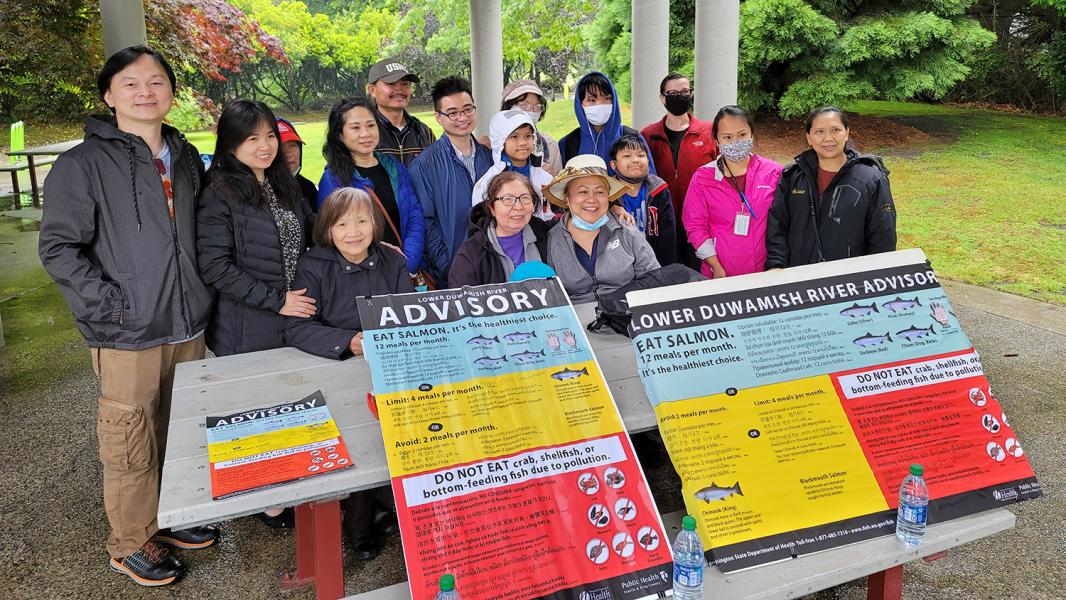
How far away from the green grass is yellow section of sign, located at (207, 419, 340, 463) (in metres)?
7.66

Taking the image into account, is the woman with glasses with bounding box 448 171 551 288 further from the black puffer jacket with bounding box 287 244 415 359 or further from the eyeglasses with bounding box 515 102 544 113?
the eyeglasses with bounding box 515 102 544 113

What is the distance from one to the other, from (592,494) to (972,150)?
14431mm

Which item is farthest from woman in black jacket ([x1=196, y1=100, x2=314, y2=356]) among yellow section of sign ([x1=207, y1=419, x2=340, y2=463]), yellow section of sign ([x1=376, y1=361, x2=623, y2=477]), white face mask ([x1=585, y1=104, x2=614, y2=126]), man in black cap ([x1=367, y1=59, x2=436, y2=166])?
white face mask ([x1=585, y1=104, x2=614, y2=126])

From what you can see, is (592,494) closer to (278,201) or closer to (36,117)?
(278,201)

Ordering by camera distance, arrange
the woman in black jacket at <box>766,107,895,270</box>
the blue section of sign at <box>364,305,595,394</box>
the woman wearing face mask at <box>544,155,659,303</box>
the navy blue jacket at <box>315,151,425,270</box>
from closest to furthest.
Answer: the blue section of sign at <box>364,305,595,394</box> < the woman wearing face mask at <box>544,155,659,303</box> < the woman in black jacket at <box>766,107,895,270</box> < the navy blue jacket at <box>315,151,425,270</box>

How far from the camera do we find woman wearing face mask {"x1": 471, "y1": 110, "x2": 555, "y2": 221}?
3963mm

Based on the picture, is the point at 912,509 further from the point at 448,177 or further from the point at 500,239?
the point at 448,177

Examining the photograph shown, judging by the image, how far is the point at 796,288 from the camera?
9.02 ft

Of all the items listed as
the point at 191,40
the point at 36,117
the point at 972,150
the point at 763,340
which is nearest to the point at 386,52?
the point at 36,117

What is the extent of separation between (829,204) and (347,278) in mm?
2366

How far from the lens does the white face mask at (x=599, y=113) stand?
15.2 feet

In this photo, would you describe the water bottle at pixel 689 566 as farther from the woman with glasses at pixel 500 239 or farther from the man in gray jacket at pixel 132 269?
the man in gray jacket at pixel 132 269

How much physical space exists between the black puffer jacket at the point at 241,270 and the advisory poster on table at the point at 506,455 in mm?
850

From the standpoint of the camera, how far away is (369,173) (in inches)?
162
